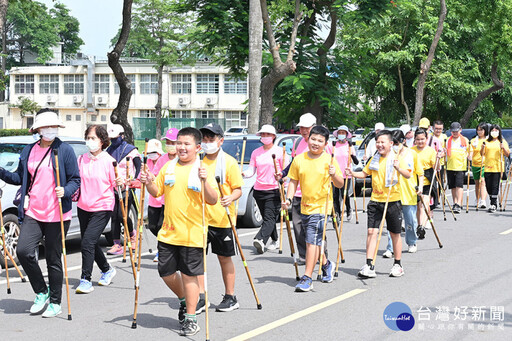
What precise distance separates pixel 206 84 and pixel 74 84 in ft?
50.0

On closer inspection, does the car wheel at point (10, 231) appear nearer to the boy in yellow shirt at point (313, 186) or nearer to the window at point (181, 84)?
the boy in yellow shirt at point (313, 186)

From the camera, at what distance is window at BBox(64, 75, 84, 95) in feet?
242

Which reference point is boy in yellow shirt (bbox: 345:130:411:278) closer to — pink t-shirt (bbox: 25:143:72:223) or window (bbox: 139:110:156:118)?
pink t-shirt (bbox: 25:143:72:223)

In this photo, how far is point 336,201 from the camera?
1382cm

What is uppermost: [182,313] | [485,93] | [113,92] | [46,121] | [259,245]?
[113,92]

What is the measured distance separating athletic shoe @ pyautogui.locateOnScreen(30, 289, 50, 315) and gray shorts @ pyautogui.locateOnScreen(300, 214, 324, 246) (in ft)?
9.19

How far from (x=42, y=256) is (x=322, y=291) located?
4.48m

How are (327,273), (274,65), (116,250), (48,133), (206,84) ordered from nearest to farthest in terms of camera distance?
1. (48,133)
2. (327,273)
3. (116,250)
4. (274,65)
5. (206,84)

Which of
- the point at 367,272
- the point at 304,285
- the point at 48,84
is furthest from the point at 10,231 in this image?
the point at 48,84

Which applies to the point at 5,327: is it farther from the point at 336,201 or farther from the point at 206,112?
the point at 206,112

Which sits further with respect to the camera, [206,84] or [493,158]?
[206,84]

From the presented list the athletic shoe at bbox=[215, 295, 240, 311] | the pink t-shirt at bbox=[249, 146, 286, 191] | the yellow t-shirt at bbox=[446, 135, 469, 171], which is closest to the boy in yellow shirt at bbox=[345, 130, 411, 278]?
the pink t-shirt at bbox=[249, 146, 286, 191]

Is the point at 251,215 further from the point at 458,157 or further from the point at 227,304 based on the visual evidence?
the point at 227,304

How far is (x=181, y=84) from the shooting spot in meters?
68.8
